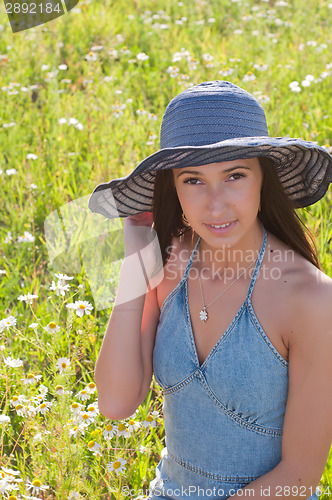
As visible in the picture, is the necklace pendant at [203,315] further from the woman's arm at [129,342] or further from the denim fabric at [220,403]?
the woman's arm at [129,342]

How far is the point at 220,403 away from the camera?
1695mm

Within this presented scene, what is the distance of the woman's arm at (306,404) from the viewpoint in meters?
1.52

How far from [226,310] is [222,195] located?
35 centimetres

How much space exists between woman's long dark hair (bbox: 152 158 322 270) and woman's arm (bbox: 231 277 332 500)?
21 centimetres

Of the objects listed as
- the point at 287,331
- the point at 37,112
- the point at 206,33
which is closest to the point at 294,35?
the point at 206,33

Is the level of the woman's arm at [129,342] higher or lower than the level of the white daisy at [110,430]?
higher

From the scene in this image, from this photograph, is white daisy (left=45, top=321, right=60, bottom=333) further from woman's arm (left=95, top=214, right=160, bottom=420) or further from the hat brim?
the hat brim

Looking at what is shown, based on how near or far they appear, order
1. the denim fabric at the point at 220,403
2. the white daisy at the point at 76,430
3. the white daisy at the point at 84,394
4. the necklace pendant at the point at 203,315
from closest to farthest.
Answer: the denim fabric at the point at 220,403 < the necklace pendant at the point at 203,315 < the white daisy at the point at 76,430 < the white daisy at the point at 84,394

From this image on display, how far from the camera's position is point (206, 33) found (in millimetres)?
5570

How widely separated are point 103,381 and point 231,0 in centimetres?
553

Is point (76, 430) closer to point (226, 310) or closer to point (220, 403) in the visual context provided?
point (220, 403)

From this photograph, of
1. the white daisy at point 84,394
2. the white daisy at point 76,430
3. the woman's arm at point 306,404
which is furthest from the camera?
the white daisy at point 84,394

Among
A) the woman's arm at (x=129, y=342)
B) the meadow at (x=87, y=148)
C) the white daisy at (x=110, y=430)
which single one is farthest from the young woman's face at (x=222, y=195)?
the white daisy at (x=110, y=430)

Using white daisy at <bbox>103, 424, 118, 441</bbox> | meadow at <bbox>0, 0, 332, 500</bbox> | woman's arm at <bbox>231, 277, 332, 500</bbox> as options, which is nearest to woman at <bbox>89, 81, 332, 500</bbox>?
woman's arm at <bbox>231, 277, 332, 500</bbox>
